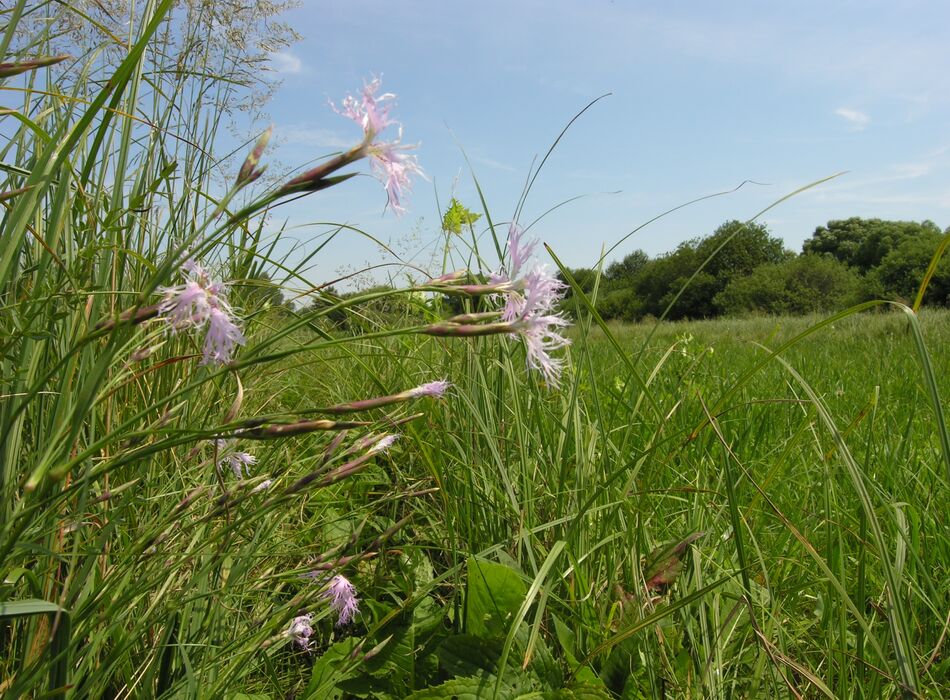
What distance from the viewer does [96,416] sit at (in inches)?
43.7

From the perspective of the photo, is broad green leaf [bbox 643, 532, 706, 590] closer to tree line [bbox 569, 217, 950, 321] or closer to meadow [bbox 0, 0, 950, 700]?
meadow [bbox 0, 0, 950, 700]

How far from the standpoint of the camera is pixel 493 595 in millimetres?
988

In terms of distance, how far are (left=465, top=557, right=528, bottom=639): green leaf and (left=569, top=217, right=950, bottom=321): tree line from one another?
78.3 ft

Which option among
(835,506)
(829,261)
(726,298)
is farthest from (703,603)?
(829,261)

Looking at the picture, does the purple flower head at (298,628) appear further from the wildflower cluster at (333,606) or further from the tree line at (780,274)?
the tree line at (780,274)

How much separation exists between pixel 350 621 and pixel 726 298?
32155mm

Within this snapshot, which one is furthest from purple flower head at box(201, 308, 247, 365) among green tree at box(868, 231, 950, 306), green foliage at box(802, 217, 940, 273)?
green foliage at box(802, 217, 940, 273)

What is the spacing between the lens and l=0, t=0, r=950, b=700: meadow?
614mm

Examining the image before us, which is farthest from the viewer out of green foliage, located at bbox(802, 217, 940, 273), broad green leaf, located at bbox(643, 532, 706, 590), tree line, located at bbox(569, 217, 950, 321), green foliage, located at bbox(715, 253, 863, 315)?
green foliage, located at bbox(802, 217, 940, 273)

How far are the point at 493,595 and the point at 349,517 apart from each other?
321mm

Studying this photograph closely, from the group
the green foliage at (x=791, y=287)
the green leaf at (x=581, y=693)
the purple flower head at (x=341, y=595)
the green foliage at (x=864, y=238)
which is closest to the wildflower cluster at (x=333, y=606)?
the purple flower head at (x=341, y=595)

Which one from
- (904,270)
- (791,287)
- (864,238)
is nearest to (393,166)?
(791,287)

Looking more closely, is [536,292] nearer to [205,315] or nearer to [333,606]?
[205,315]

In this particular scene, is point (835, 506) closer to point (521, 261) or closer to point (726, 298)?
point (521, 261)
